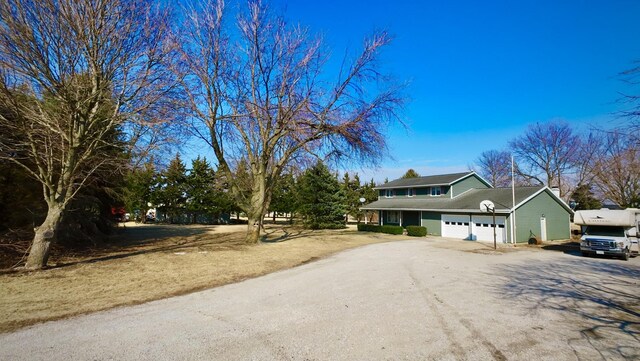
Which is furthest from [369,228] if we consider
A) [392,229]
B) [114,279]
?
[114,279]

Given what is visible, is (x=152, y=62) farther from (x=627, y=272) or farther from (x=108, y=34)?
(x=627, y=272)

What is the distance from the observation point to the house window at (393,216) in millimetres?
36866

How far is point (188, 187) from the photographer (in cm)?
4575

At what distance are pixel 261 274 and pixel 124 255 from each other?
719 cm

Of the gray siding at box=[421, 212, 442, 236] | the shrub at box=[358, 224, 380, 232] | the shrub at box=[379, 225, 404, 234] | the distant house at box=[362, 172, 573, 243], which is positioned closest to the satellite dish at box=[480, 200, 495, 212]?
the distant house at box=[362, 172, 573, 243]

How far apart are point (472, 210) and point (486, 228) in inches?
71.2

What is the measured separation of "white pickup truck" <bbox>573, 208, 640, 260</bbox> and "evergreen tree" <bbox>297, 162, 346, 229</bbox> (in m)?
22.7

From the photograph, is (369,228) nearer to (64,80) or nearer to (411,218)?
(411,218)

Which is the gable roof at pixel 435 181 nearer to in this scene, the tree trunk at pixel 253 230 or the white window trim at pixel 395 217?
the white window trim at pixel 395 217

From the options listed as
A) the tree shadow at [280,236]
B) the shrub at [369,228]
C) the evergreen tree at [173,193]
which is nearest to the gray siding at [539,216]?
the shrub at [369,228]

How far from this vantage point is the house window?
36866 millimetres

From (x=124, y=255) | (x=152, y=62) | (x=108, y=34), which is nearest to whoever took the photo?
(x=108, y=34)

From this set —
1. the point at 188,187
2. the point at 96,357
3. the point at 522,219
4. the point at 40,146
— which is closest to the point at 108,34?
the point at 40,146

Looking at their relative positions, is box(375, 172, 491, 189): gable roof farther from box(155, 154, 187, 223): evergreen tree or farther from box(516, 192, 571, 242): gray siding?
box(155, 154, 187, 223): evergreen tree
